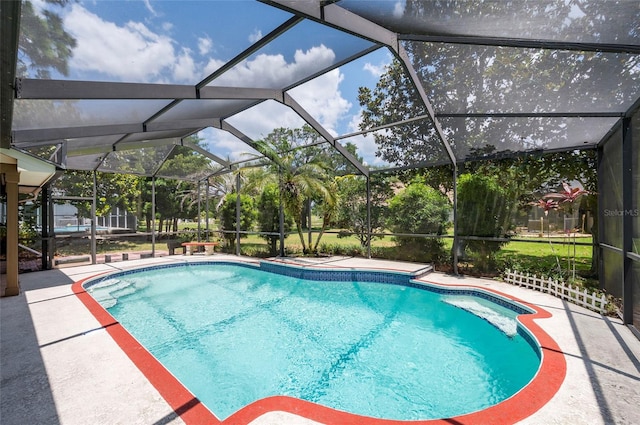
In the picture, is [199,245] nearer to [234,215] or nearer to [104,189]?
[234,215]

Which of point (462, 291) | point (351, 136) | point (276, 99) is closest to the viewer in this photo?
point (462, 291)

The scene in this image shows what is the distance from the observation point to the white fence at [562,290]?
5.10 m

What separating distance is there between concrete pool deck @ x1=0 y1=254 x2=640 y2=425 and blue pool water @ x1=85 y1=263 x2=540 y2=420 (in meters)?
0.70

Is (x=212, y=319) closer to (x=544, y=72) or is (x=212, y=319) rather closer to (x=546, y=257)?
(x=544, y=72)

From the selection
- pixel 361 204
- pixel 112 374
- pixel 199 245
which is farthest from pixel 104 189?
pixel 112 374

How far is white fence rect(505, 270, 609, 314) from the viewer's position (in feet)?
16.7

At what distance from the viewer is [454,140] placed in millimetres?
7840

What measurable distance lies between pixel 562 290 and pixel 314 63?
704 cm

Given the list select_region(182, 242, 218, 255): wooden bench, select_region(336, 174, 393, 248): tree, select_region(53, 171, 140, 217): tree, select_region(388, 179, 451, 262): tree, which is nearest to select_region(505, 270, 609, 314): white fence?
select_region(388, 179, 451, 262): tree

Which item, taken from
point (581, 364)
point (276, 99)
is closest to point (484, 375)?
point (581, 364)

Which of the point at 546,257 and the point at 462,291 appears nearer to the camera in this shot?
the point at 462,291

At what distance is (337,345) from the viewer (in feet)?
15.2

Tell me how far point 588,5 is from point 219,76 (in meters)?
5.40

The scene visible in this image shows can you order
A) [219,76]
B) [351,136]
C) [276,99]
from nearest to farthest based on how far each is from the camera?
1. [219,76]
2. [276,99]
3. [351,136]
